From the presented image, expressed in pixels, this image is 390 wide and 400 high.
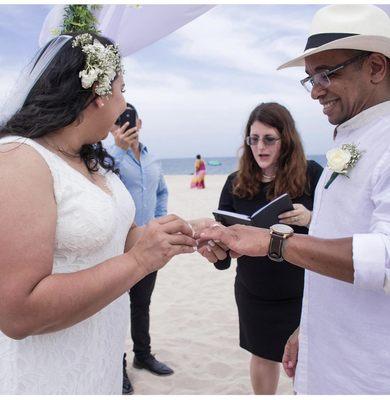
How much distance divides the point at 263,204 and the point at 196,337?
249 cm

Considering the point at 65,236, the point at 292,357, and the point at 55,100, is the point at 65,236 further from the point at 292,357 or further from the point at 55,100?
the point at 292,357

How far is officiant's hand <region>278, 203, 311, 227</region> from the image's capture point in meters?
2.88

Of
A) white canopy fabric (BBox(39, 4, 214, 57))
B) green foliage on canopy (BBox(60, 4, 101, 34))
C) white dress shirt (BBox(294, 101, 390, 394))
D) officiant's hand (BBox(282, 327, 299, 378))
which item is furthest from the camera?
white canopy fabric (BBox(39, 4, 214, 57))

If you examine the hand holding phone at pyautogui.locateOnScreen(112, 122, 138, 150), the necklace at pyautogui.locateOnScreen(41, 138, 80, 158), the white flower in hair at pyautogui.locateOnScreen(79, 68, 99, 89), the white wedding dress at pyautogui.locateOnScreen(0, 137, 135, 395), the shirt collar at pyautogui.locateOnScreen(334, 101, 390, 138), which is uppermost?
the white flower in hair at pyautogui.locateOnScreen(79, 68, 99, 89)

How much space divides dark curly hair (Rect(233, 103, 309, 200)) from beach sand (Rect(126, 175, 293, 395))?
1.97m

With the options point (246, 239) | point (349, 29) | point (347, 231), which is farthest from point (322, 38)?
point (246, 239)

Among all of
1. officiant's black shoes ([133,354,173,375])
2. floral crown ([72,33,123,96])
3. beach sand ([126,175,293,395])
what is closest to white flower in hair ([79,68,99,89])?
floral crown ([72,33,123,96])

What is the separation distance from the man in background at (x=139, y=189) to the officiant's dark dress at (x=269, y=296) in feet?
4.08

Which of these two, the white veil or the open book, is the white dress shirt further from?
the white veil

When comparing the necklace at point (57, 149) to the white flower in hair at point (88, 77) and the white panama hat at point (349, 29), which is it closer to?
the white flower in hair at point (88, 77)

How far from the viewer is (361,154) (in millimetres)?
1907

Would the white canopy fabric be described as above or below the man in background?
above

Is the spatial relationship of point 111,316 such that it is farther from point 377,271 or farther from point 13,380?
point 377,271

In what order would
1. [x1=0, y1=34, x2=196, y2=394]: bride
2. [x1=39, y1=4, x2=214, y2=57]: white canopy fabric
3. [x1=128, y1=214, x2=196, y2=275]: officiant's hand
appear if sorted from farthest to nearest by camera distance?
[x1=39, y1=4, x2=214, y2=57]: white canopy fabric
[x1=128, y1=214, x2=196, y2=275]: officiant's hand
[x1=0, y1=34, x2=196, y2=394]: bride
